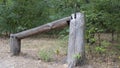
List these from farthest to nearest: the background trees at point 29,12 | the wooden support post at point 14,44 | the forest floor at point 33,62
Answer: the background trees at point 29,12 < the wooden support post at point 14,44 < the forest floor at point 33,62

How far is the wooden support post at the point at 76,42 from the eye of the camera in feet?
18.4

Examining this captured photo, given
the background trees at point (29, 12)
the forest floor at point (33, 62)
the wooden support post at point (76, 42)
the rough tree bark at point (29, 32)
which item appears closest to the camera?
the wooden support post at point (76, 42)

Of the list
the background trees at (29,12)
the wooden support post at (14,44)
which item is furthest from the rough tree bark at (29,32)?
the background trees at (29,12)

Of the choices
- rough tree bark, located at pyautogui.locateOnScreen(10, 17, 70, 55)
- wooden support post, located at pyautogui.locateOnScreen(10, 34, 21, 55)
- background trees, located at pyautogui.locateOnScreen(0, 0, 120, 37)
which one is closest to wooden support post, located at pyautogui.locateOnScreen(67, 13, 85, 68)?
rough tree bark, located at pyautogui.locateOnScreen(10, 17, 70, 55)

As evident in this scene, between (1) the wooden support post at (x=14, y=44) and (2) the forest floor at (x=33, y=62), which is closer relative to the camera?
(2) the forest floor at (x=33, y=62)

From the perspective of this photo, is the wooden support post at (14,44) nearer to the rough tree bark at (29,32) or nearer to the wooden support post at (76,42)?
the rough tree bark at (29,32)

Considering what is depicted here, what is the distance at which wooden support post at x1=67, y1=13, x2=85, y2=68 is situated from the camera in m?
5.62

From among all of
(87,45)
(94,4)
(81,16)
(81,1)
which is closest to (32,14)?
(81,1)

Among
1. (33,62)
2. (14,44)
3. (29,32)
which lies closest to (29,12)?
(14,44)

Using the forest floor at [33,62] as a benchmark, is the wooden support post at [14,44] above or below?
above

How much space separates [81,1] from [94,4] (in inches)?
33.2

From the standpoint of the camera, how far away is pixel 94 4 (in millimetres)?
7898

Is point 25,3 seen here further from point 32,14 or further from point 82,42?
point 82,42

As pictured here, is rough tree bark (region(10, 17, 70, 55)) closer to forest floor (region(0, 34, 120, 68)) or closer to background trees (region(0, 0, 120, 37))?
forest floor (region(0, 34, 120, 68))
